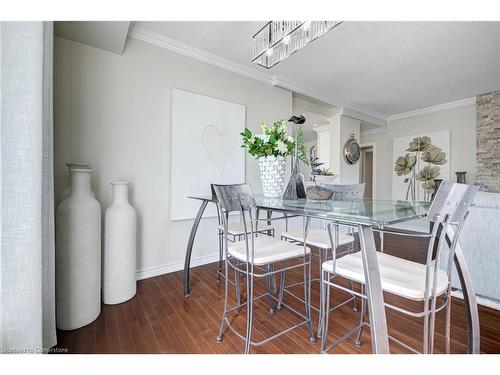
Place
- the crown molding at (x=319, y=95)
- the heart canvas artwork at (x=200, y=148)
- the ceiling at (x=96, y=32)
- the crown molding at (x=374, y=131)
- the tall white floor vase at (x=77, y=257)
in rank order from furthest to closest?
the crown molding at (x=374, y=131) < the crown molding at (x=319, y=95) < the heart canvas artwork at (x=200, y=148) < the ceiling at (x=96, y=32) < the tall white floor vase at (x=77, y=257)

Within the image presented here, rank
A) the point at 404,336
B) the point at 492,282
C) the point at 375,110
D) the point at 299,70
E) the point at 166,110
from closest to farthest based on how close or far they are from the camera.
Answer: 1. the point at 404,336
2. the point at 492,282
3. the point at 166,110
4. the point at 299,70
5. the point at 375,110

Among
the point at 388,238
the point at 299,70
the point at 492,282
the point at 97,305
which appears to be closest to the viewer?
the point at 97,305

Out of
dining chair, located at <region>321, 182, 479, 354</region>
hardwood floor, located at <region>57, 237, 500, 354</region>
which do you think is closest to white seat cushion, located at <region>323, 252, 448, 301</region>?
dining chair, located at <region>321, 182, 479, 354</region>

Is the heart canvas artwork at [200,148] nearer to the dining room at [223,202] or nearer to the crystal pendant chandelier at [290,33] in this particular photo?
the dining room at [223,202]

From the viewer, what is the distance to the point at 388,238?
422cm

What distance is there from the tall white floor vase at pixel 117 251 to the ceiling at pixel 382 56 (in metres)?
1.82

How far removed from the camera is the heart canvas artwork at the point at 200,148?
258cm

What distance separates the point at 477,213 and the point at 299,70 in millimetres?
2577

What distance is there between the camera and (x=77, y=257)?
1580mm

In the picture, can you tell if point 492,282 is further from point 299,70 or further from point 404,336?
point 299,70

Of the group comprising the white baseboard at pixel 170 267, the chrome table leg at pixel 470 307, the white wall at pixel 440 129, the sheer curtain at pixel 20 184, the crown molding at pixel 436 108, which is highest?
the crown molding at pixel 436 108

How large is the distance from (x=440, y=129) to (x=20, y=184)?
622 cm

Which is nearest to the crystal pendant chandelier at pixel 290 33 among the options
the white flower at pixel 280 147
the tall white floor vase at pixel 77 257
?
the white flower at pixel 280 147
